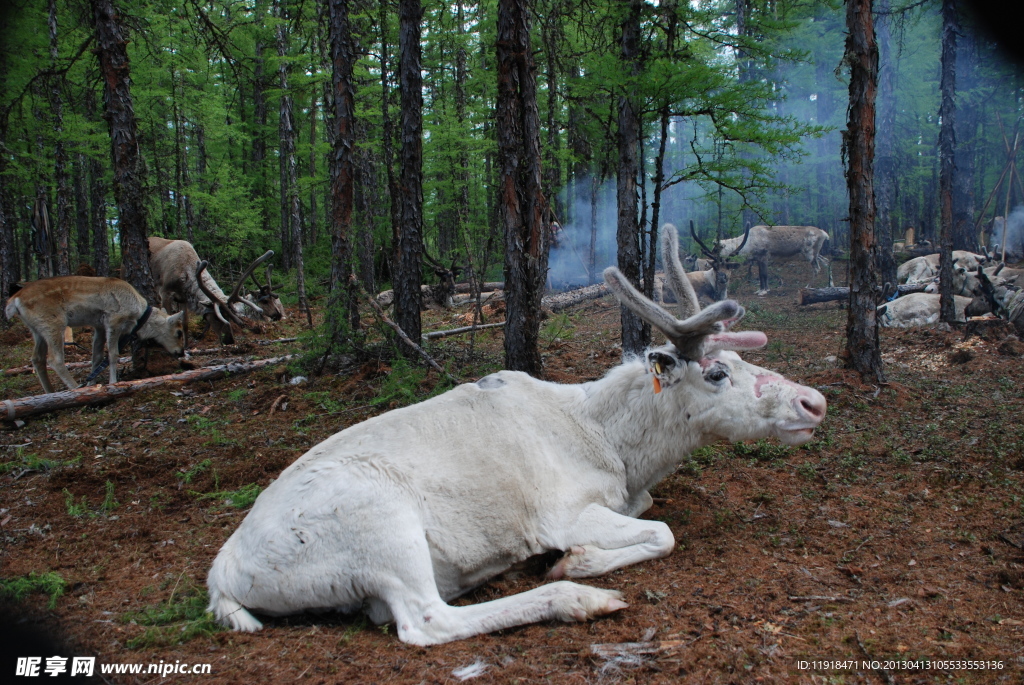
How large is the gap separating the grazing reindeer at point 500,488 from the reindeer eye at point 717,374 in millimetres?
10

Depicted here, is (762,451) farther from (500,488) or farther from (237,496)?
(237,496)

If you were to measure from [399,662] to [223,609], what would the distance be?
1188 millimetres

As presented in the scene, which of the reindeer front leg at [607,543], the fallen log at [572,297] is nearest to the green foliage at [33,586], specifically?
the reindeer front leg at [607,543]

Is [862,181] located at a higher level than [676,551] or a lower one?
higher

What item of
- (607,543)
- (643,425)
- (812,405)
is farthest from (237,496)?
(812,405)

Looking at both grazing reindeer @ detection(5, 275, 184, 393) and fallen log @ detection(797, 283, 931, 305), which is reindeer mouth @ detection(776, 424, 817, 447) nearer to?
grazing reindeer @ detection(5, 275, 184, 393)

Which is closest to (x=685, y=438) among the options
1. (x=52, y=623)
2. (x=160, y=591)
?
(x=160, y=591)

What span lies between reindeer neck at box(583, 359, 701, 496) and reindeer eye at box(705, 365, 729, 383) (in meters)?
0.21

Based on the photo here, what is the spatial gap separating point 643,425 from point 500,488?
1218mm

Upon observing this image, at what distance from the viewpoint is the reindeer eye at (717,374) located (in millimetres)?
4227

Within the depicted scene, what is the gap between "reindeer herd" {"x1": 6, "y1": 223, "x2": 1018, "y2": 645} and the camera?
11.1ft

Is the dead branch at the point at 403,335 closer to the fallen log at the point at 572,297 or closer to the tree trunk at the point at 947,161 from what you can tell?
the fallen log at the point at 572,297

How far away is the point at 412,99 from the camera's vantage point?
346 inches

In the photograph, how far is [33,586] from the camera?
12.5 feet
